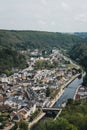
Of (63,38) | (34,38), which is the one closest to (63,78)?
(34,38)

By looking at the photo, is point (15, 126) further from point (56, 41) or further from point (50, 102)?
point (56, 41)

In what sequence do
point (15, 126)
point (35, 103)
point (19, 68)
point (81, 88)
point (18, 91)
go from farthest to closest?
point (19, 68) → point (81, 88) → point (18, 91) → point (35, 103) → point (15, 126)

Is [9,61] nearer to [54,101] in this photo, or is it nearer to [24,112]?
[54,101]

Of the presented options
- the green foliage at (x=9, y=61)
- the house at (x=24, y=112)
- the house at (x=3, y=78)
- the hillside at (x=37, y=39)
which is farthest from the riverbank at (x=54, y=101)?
the hillside at (x=37, y=39)

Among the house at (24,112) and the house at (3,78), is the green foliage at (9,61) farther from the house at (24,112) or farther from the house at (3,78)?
the house at (24,112)

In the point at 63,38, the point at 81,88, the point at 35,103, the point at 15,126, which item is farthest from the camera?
the point at 63,38

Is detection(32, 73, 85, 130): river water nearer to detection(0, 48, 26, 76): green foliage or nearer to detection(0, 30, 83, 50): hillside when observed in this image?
detection(0, 48, 26, 76): green foliage

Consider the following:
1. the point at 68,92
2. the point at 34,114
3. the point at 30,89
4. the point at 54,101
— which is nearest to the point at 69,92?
the point at 68,92

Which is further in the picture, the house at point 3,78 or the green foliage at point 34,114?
the house at point 3,78
